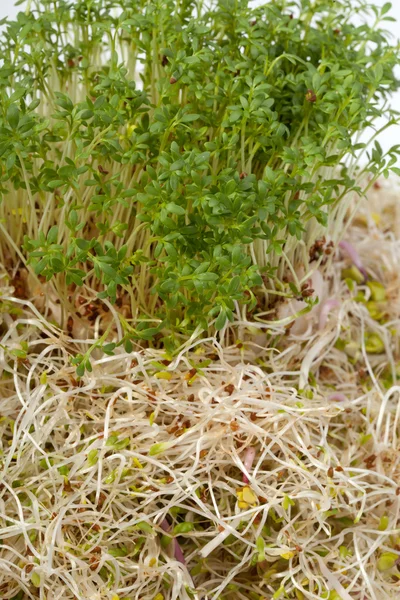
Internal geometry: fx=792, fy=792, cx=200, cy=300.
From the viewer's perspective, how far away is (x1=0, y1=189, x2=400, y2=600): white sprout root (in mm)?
1390

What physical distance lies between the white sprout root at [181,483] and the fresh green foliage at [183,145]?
5.1 inches

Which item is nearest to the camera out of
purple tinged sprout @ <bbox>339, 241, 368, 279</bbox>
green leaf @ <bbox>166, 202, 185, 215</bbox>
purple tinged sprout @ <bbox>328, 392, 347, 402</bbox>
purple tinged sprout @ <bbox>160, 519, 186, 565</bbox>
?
green leaf @ <bbox>166, 202, 185, 215</bbox>

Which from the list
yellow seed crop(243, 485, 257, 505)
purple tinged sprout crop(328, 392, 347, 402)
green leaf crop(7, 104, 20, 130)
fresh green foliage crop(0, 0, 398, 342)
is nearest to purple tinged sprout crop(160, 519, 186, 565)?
yellow seed crop(243, 485, 257, 505)

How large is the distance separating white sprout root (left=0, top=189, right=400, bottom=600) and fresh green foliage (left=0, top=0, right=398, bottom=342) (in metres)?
0.13

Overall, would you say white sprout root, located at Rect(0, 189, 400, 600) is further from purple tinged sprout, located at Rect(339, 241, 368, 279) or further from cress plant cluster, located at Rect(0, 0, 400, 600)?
purple tinged sprout, located at Rect(339, 241, 368, 279)

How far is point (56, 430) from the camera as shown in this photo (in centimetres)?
148

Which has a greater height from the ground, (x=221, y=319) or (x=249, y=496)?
(x=221, y=319)

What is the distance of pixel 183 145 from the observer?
145 cm

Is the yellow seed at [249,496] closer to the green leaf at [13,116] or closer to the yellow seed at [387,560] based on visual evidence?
the yellow seed at [387,560]

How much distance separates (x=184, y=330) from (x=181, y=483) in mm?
272

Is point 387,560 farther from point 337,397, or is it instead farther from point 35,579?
point 35,579

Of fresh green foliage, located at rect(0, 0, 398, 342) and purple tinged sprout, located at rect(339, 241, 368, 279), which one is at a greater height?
fresh green foliage, located at rect(0, 0, 398, 342)

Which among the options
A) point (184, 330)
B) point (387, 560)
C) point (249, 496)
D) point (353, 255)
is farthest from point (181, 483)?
point (353, 255)

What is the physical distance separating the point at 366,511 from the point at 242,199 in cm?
64
